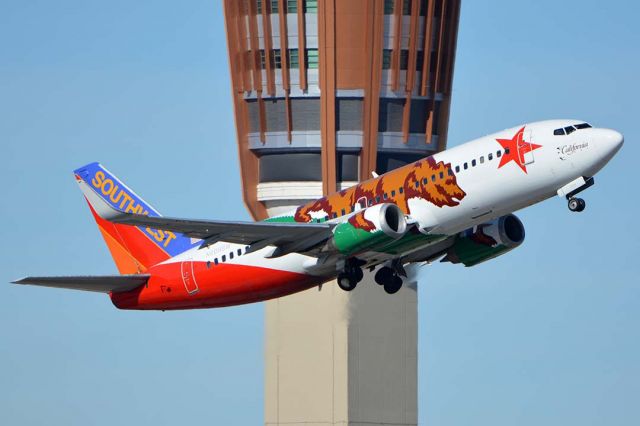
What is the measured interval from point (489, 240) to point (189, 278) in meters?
14.3

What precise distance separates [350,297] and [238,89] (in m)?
18.4

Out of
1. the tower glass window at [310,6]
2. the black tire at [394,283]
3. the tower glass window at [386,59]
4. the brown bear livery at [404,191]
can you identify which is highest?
the tower glass window at [310,6]

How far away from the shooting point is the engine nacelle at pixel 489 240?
304ft

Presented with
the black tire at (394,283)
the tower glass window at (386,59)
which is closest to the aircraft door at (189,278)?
the black tire at (394,283)

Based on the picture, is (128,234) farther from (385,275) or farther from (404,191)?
(404,191)

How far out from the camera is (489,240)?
304 ft

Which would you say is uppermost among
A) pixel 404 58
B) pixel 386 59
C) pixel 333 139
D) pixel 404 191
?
pixel 404 58

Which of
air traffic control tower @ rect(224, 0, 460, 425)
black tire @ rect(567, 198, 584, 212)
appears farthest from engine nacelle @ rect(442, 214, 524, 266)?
air traffic control tower @ rect(224, 0, 460, 425)

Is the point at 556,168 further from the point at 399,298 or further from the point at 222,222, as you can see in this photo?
the point at 399,298

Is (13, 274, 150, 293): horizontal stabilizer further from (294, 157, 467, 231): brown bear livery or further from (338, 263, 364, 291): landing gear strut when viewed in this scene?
(338, 263, 364, 291): landing gear strut

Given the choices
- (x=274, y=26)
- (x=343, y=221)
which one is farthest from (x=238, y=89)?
(x=343, y=221)

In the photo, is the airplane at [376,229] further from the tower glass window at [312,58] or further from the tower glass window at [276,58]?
the tower glass window at [276,58]

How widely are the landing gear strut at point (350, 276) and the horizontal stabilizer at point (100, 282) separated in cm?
1141

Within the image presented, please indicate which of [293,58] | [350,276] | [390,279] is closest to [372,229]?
[350,276]
